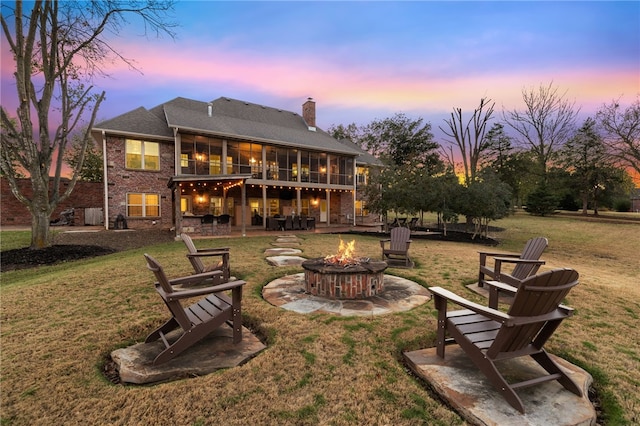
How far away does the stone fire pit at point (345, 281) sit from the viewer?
466 centimetres

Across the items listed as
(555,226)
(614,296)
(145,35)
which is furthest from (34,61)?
(555,226)

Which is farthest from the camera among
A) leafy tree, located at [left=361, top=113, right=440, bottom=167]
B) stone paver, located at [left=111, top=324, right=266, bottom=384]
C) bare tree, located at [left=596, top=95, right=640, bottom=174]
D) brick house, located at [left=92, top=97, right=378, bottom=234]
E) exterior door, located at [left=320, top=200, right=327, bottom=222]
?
leafy tree, located at [left=361, top=113, right=440, bottom=167]

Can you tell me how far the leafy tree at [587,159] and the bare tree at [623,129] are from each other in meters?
0.69

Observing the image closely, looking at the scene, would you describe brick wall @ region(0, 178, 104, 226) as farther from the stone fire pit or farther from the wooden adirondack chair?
the wooden adirondack chair

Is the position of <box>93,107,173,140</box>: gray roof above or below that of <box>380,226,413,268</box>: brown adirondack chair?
above

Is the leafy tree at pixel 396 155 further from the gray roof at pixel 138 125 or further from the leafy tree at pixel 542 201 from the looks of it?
the gray roof at pixel 138 125

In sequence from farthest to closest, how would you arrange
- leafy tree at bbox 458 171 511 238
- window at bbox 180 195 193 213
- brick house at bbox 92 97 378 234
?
1. window at bbox 180 195 193 213
2. brick house at bbox 92 97 378 234
3. leafy tree at bbox 458 171 511 238

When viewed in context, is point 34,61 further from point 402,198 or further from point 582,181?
point 582,181

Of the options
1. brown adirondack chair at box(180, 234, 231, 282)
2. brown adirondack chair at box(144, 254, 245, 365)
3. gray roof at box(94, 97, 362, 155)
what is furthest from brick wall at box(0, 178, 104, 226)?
brown adirondack chair at box(144, 254, 245, 365)

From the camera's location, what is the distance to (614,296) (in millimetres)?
5305

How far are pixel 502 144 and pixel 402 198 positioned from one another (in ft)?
70.9

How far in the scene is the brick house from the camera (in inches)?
619

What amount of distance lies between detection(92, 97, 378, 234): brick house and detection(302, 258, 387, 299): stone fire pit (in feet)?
30.1

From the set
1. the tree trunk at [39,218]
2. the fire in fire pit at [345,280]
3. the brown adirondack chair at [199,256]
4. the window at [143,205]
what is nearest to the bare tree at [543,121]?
the fire in fire pit at [345,280]
